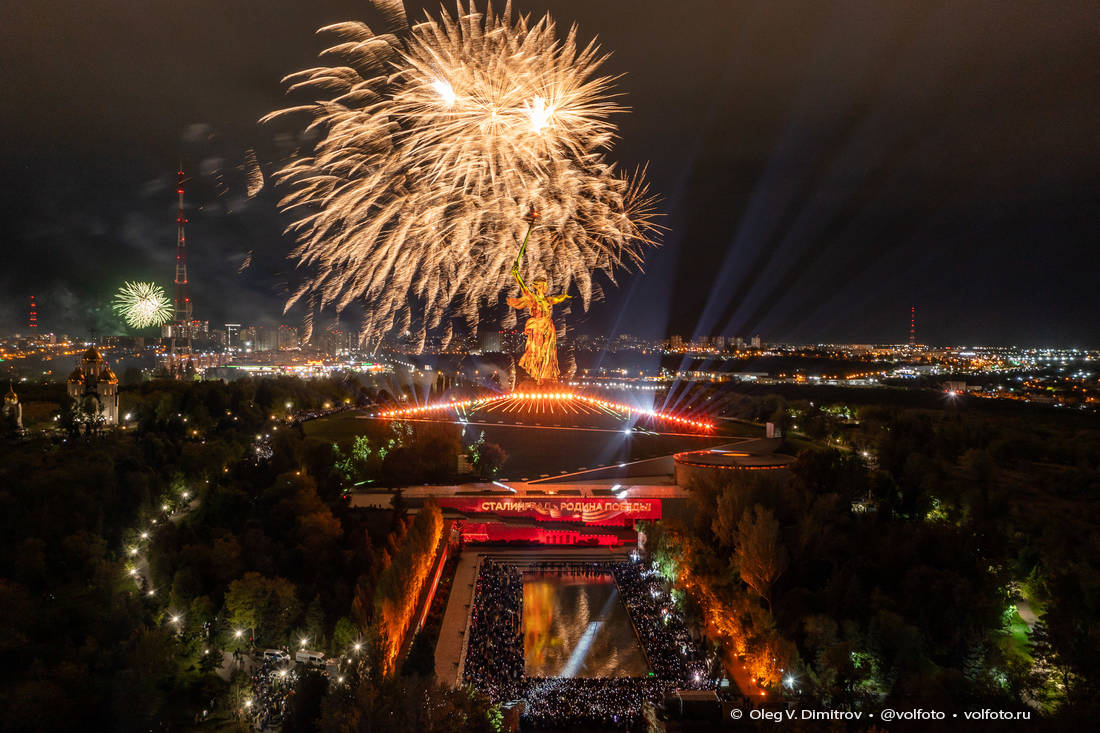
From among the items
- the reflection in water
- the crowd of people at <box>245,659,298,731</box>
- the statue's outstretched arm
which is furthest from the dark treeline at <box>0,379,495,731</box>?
the statue's outstretched arm

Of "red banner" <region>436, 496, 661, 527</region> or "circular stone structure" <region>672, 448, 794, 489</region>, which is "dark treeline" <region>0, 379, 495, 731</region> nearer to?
"red banner" <region>436, 496, 661, 527</region>

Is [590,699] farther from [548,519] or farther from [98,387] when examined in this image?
[98,387]

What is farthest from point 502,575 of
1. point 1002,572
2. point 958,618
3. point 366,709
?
point 1002,572

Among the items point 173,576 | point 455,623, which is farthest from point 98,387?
point 455,623

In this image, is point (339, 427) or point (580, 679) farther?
point (339, 427)

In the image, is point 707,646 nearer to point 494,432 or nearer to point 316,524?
point 316,524

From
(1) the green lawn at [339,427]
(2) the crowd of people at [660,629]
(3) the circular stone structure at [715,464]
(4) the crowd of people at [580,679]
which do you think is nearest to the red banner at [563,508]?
(3) the circular stone structure at [715,464]

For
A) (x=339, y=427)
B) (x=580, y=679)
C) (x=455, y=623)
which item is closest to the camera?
(x=580, y=679)
